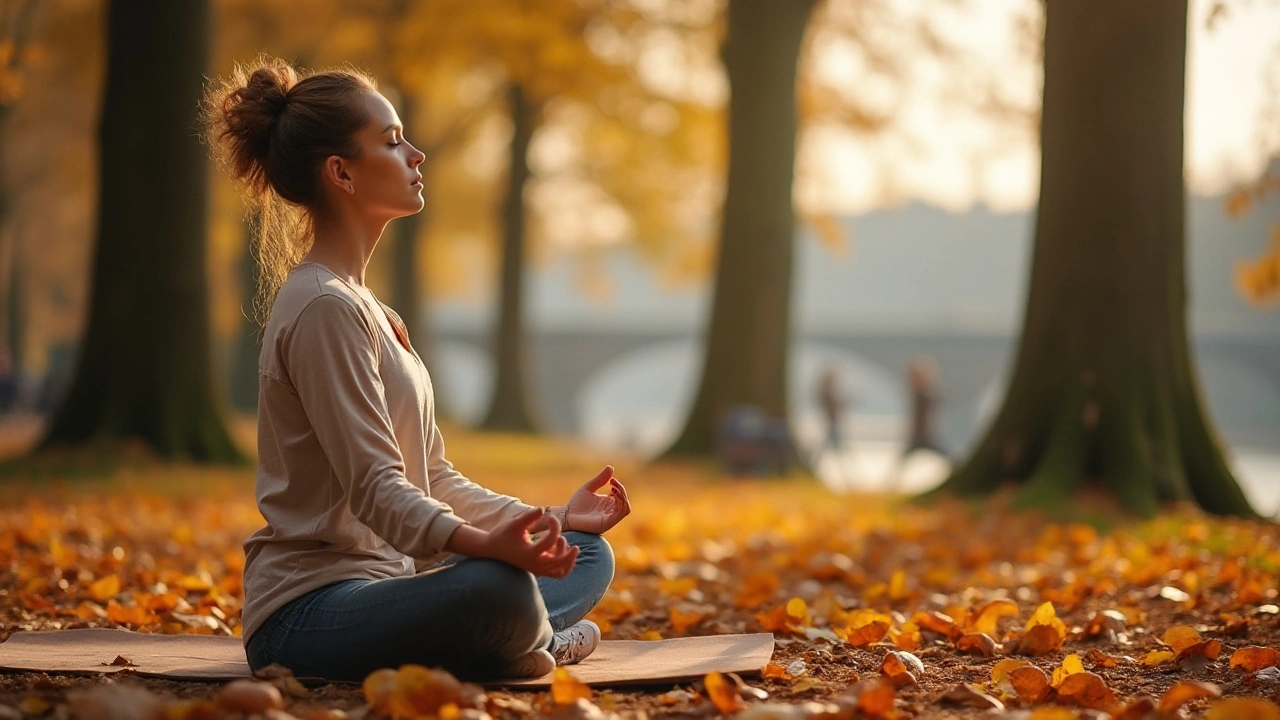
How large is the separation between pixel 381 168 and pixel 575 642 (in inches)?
45.4

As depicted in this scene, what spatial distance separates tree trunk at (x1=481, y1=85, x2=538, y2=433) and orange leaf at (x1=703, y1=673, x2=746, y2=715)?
17369 mm

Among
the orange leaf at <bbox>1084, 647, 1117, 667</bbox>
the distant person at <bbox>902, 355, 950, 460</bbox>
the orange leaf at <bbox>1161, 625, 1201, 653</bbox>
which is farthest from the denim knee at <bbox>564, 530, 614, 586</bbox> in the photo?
the distant person at <bbox>902, 355, 950, 460</bbox>

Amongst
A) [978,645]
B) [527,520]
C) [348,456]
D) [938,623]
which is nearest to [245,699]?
[348,456]

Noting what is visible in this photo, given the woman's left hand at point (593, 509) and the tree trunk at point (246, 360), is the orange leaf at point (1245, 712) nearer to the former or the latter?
the woman's left hand at point (593, 509)

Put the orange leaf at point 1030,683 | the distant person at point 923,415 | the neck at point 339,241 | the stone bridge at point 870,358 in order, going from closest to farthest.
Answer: the orange leaf at point 1030,683 < the neck at point 339,241 < the distant person at point 923,415 < the stone bridge at point 870,358

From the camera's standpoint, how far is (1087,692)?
8.37 ft

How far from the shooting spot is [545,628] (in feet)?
8.94

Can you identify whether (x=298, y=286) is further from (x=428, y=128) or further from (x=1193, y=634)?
Answer: (x=428, y=128)

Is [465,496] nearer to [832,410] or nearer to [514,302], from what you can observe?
[832,410]

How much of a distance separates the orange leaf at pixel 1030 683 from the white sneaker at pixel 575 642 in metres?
0.96

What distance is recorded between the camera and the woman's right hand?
93.5 inches

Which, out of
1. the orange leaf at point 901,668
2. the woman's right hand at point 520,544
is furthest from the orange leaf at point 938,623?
the woman's right hand at point 520,544

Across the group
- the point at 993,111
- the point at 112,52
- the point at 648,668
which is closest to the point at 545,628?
the point at 648,668

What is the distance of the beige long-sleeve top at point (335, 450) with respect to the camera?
243 cm
